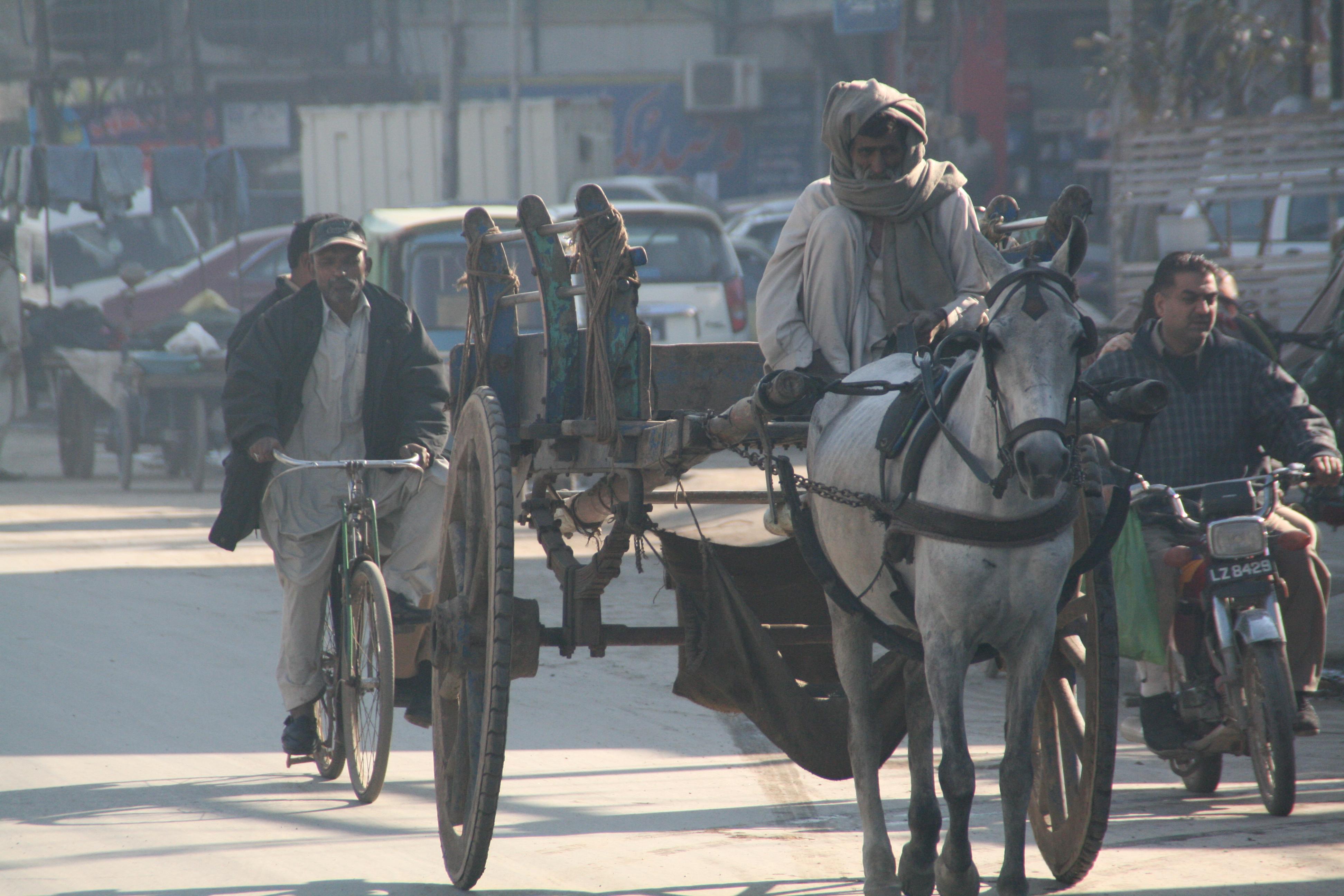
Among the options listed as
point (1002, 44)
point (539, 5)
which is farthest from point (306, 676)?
point (539, 5)

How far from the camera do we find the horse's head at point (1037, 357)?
3.10 meters

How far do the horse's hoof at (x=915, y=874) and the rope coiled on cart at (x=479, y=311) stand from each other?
194 centimetres

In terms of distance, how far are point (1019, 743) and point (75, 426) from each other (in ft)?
41.4

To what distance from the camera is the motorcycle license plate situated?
16.3ft

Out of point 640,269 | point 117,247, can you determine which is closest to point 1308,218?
point 640,269

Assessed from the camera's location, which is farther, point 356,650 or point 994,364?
point 356,650

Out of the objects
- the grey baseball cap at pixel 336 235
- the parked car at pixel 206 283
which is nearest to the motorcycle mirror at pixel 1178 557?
the grey baseball cap at pixel 336 235

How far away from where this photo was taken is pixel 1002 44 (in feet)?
91.1

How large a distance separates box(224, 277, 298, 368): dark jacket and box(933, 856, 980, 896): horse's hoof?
11.0 feet

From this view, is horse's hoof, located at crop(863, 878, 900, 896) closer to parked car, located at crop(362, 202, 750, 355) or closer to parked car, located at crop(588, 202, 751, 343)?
parked car, located at crop(362, 202, 750, 355)

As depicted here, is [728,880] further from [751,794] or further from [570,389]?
[570,389]

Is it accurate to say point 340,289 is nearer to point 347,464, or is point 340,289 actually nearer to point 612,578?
point 347,464

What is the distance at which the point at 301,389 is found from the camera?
225 inches

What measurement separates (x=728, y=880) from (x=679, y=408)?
163 centimetres
